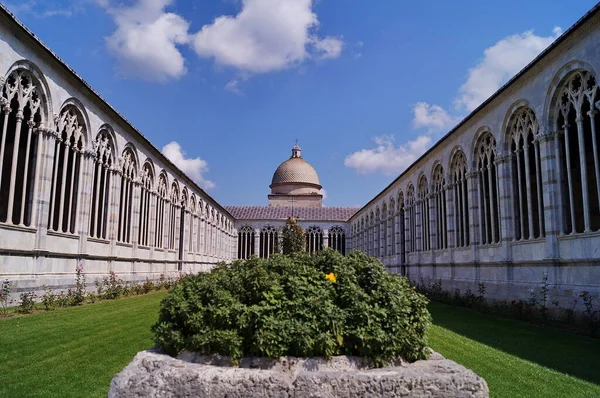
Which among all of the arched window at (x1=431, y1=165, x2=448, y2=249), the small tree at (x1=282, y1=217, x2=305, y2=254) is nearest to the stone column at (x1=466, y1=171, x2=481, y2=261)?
the arched window at (x1=431, y1=165, x2=448, y2=249)

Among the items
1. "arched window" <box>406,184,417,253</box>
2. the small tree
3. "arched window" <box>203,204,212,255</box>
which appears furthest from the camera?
"arched window" <box>203,204,212,255</box>

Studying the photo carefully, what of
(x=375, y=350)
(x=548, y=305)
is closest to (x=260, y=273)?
(x=375, y=350)

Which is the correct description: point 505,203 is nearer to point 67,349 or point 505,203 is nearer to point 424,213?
point 424,213

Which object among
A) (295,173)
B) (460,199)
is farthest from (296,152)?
(460,199)

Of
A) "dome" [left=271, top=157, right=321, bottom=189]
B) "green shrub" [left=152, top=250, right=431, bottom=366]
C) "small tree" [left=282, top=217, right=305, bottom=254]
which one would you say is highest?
"dome" [left=271, top=157, right=321, bottom=189]

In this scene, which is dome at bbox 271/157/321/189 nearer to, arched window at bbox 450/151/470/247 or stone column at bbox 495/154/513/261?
arched window at bbox 450/151/470/247

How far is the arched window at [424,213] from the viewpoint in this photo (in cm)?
3167

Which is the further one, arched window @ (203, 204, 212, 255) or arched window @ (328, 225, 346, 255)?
arched window @ (328, 225, 346, 255)

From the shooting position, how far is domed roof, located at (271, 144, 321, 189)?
7825cm

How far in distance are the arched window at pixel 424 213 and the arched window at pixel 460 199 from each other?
464 centimetres

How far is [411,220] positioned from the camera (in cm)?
3662

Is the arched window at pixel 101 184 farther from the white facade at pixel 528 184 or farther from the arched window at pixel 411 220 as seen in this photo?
the arched window at pixel 411 220

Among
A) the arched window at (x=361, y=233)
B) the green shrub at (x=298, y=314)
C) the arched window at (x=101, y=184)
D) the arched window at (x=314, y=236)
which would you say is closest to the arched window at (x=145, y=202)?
the arched window at (x=101, y=184)

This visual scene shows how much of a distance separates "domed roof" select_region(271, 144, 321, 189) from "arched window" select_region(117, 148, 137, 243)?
5033cm
